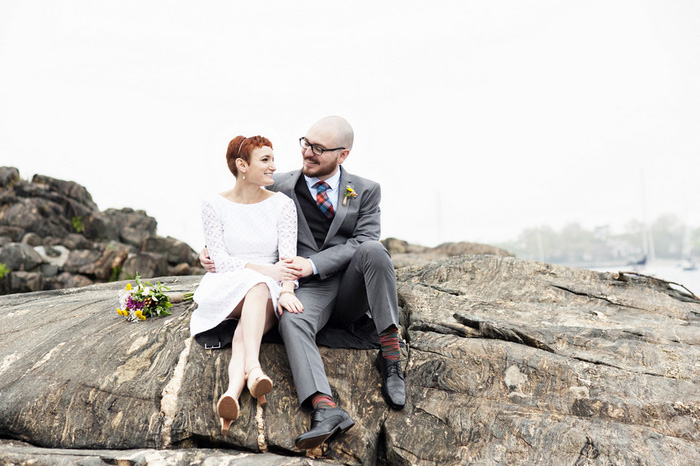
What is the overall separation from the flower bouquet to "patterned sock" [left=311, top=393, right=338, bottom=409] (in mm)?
2194

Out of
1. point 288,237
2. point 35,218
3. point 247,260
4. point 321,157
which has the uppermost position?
point 321,157

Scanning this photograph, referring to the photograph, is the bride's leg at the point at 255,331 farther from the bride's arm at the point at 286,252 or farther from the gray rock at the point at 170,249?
the gray rock at the point at 170,249

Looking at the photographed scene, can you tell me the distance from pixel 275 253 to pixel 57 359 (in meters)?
2.35

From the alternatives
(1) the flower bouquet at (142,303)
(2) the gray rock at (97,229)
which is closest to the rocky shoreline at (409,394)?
(1) the flower bouquet at (142,303)

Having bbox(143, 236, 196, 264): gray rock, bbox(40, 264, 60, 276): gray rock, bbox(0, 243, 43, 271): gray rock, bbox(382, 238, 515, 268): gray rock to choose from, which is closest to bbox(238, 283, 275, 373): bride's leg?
bbox(382, 238, 515, 268): gray rock

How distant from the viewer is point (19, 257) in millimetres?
23750

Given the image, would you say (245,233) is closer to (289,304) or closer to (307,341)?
(289,304)

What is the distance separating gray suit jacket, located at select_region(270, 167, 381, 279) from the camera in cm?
539

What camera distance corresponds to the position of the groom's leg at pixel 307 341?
15.1 feet

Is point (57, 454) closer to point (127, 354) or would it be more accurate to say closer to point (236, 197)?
point (127, 354)

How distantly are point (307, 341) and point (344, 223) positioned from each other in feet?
4.45

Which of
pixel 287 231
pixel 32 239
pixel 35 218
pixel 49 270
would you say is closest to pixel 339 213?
pixel 287 231

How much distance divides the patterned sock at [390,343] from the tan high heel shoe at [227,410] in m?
1.41

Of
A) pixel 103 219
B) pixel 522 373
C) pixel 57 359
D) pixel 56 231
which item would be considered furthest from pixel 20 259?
pixel 522 373
